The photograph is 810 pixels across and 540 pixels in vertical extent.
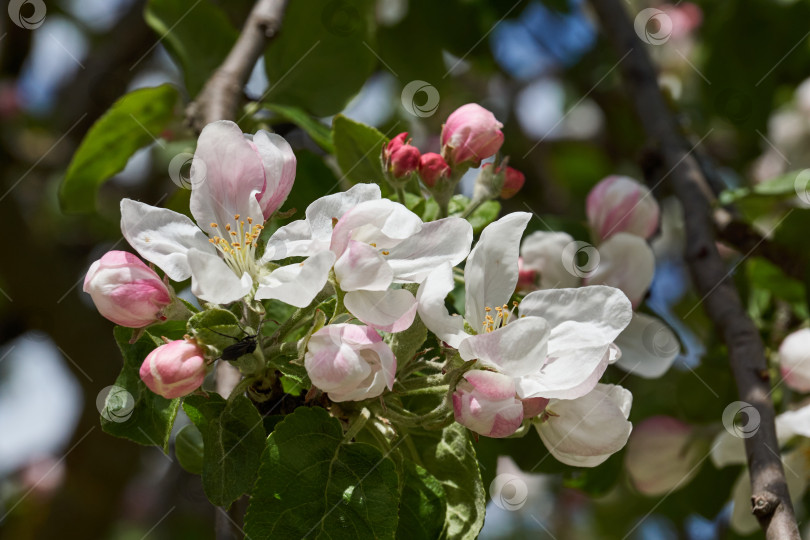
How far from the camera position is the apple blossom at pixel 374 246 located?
2.69ft

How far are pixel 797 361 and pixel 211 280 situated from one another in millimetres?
889

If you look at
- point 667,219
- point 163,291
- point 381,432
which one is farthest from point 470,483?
point 667,219

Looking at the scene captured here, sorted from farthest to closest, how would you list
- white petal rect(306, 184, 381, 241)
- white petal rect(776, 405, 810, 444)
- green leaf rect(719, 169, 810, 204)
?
green leaf rect(719, 169, 810, 204), white petal rect(776, 405, 810, 444), white petal rect(306, 184, 381, 241)

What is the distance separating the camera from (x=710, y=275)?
1389 millimetres

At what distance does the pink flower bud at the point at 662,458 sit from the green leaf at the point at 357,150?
673 millimetres

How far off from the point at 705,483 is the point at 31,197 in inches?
98.9

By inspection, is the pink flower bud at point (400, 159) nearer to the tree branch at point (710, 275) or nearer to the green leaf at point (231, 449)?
the green leaf at point (231, 449)

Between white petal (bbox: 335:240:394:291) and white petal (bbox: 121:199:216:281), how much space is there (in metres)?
0.16

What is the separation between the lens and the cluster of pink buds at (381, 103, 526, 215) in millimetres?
1040

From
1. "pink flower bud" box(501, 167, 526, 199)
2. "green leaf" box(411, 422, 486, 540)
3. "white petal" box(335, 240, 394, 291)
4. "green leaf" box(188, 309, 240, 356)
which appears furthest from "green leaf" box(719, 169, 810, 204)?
"green leaf" box(188, 309, 240, 356)

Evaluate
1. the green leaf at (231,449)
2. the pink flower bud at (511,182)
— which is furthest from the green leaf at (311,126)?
the green leaf at (231,449)

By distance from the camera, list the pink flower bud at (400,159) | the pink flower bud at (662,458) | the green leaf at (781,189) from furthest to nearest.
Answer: the pink flower bud at (662,458)
the green leaf at (781,189)
the pink flower bud at (400,159)

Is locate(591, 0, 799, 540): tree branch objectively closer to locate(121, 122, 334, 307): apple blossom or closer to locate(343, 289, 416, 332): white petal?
locate(343, 289, 416, 332): white petal

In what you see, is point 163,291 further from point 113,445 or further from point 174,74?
point 174,74
